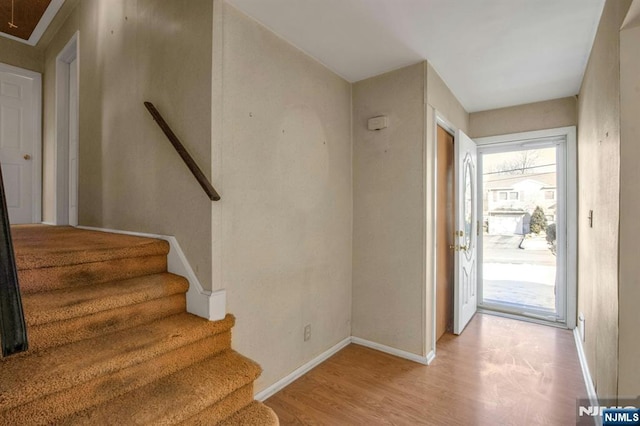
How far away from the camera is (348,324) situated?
2924 millimetres

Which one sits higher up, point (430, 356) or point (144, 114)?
point (144, 114)

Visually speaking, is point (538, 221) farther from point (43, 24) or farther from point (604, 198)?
point (43, 24)

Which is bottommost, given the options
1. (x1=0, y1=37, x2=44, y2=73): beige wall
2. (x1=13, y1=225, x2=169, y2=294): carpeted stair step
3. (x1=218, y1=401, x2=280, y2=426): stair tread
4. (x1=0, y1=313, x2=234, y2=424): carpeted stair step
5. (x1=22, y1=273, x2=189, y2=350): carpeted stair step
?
(x1=218, y1=401, x2=280, y2=426): stair tread

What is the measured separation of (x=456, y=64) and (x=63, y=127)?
4189 millimetres

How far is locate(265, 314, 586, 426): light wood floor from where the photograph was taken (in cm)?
188

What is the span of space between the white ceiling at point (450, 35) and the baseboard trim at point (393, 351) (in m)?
2.49

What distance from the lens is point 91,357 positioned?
4.41 feet

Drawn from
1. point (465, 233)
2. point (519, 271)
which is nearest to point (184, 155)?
point (465, 233)

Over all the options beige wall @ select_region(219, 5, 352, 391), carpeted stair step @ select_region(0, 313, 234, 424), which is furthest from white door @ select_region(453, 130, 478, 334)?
carpeted stair step @ select_region(0, 313, 234, 424)

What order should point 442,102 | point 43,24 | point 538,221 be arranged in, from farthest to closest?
point 538,221 < point 43,24 < point 442,102

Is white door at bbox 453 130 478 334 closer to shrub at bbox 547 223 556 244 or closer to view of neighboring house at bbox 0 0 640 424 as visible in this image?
→ view of neighboring house at bbox 0 0 640 424

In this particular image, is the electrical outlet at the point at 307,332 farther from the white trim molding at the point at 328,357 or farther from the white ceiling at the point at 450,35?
the white ceiling at the point at 450,35

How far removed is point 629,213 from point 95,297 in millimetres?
2591
